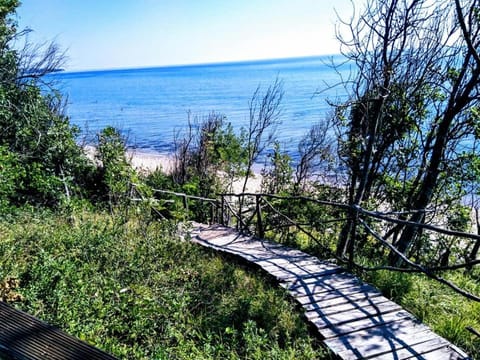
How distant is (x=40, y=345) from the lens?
1.19 meters

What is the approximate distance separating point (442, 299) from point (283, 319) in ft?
7.48

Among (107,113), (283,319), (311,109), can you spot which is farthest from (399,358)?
(107,113)

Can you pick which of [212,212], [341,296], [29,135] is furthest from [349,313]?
[29,135]

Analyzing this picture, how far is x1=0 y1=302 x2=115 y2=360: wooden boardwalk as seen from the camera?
1.15 meters

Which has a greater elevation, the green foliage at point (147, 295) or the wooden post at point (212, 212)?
the green foliage at point (147, 295)

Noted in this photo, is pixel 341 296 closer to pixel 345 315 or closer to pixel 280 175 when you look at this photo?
pixel 345 315

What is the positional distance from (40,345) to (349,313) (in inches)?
133

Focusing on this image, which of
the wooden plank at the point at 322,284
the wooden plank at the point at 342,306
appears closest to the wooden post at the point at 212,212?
the wooden plank at the point at 322,284

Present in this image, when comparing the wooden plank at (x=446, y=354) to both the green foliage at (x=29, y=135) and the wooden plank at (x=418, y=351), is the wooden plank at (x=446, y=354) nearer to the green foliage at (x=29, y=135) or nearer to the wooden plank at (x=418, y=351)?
the wooden plank at (x=418, y=351)

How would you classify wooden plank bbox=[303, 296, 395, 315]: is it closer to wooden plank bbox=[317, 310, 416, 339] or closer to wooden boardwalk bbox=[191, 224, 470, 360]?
wooden boardwalk bbox=[191, 224, 470, 360]

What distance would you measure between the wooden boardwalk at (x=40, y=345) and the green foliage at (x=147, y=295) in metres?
1.61

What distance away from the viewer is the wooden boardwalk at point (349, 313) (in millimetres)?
3416

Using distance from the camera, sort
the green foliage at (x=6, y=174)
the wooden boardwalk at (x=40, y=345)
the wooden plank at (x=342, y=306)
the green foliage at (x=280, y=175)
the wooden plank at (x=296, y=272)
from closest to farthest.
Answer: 1. the wooden boardwalk at (x=40, y=345)
2. the wooden plank at (x=342, y=306)
3. the wooden plank at (x=296, y=272)
4. the green foliage at (x=6, y=174)
5. the green foliage at (x=280, y=175)

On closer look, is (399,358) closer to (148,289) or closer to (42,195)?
(148,289)
